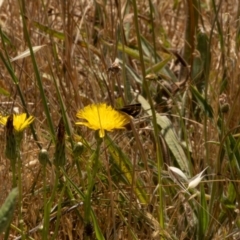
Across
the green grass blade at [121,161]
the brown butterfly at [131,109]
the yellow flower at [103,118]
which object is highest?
the yellow flower at [103,118]

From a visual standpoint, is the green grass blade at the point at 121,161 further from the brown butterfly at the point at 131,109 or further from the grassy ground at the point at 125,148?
the brown butterfly at the point at 131,109

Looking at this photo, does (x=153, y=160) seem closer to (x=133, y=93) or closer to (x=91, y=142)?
(x=91, y=142)

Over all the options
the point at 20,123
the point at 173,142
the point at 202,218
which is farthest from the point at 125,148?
the point at 20,123

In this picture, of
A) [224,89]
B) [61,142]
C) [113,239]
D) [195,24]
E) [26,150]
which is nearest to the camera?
[61,142]

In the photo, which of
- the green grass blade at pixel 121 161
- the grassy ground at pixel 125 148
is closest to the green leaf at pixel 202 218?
the grassy ground at pixel 125 148

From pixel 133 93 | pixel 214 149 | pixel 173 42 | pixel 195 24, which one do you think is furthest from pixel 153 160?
pixel 173 42

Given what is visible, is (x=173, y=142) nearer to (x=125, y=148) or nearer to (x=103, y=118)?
(x=125, y=148)

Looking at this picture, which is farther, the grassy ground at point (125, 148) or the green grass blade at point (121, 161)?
the green grass blade at point (121, 161)
